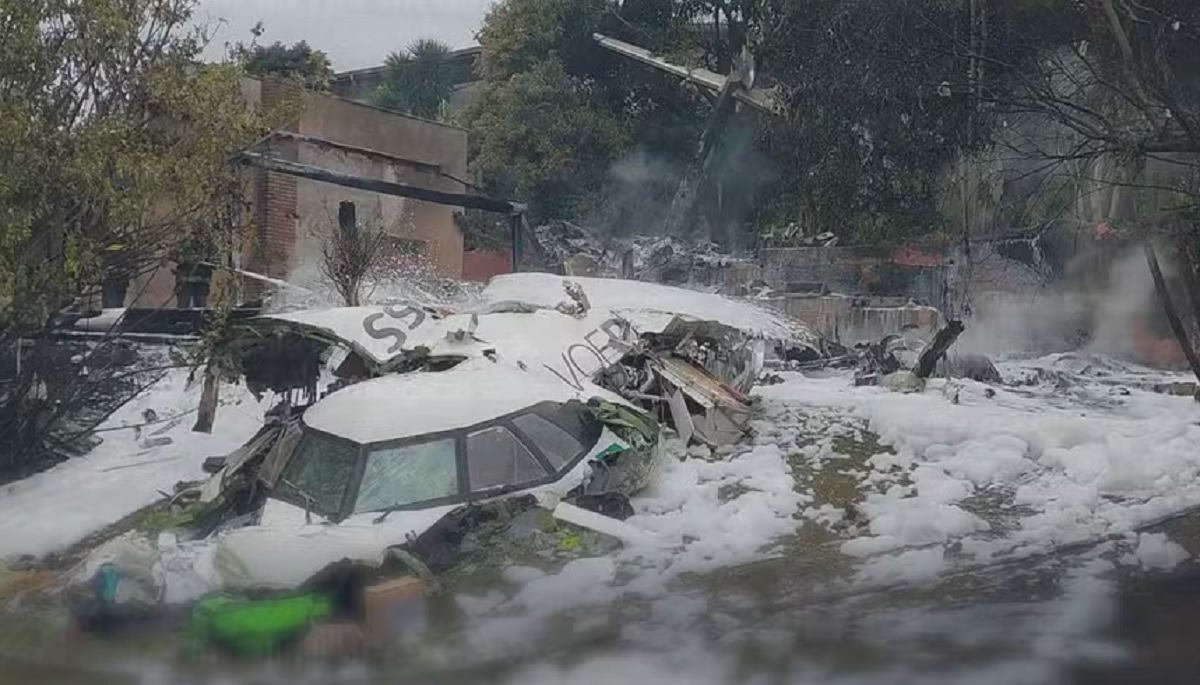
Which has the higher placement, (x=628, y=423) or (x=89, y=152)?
(x=89, y=152)

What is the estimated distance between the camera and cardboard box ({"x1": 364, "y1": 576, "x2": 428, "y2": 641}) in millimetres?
5719

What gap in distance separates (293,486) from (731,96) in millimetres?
18135

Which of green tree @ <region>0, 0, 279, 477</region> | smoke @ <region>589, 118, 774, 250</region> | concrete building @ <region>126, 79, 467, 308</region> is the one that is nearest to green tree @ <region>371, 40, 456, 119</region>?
smoke @ <region>589, 118, 774, 250</region>

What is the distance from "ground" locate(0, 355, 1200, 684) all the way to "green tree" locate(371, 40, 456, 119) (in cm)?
1852

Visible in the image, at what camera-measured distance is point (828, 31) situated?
1370cm

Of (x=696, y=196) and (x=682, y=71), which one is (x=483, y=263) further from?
(x=682, y=71)

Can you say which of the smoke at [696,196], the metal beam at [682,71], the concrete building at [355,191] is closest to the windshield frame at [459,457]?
the concrete building at [355,191]

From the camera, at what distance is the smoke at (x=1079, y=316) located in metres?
20.8

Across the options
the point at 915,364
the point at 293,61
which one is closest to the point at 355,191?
the point at 293,61

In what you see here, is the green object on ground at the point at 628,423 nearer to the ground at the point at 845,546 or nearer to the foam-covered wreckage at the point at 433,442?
the foam-covered wreckage at the point at 433,442

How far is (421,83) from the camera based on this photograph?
1256 inches

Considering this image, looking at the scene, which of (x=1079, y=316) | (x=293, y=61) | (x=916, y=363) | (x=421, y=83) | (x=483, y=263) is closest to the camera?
(x=916, y=363)

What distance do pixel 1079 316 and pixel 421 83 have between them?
1846cm

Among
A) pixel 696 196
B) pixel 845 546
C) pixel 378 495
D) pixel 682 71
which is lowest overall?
pixel 845 546
